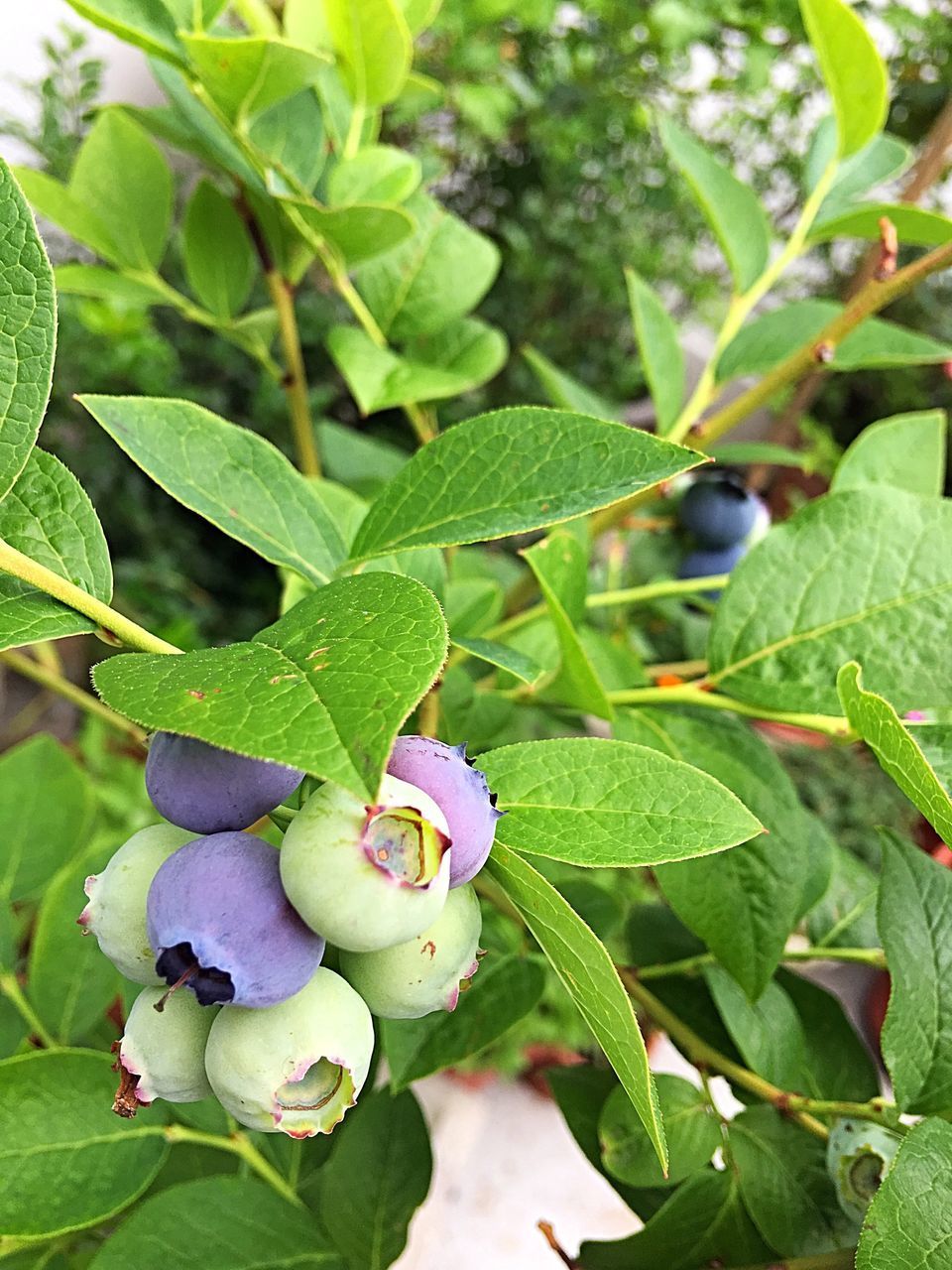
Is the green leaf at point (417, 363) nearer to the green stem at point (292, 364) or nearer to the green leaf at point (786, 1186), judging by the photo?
the green stem at point (292, 364)

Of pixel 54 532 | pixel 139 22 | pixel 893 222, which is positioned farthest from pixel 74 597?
pixel 893 222

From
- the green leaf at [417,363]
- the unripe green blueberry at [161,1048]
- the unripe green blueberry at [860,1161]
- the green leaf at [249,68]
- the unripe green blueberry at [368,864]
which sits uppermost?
the green leaf at [249,68]

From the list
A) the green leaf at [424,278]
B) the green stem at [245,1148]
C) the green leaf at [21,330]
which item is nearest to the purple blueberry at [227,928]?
the green leaf at [21,330]

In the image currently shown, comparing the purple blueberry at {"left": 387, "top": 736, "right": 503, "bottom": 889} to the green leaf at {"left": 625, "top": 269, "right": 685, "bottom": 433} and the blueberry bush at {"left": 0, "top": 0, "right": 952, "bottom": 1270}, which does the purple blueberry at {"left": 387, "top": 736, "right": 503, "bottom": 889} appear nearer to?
the blueberry bush at {"left": 0, "top": 0, "right": 952, "bottom": 1270}

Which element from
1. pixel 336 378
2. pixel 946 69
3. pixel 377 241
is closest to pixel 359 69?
Answer: pixel 377 241

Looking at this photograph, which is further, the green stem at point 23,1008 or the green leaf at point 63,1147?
the green stem at point 23,1008

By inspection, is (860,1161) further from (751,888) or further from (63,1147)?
(63,1147)
